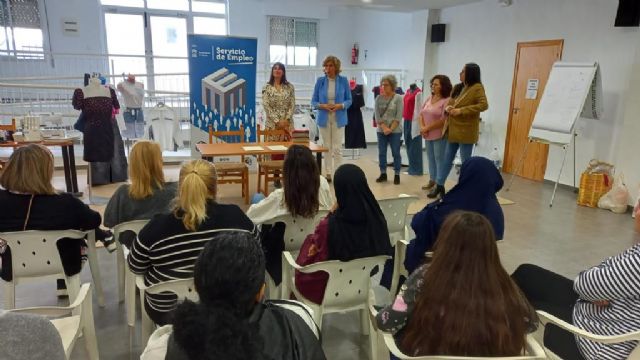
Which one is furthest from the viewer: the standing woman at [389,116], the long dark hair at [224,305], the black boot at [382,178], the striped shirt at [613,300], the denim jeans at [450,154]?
the black boot at [382,178]

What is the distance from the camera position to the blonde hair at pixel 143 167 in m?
2.43

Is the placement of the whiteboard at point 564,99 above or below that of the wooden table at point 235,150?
above

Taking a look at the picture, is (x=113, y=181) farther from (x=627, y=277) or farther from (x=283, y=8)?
(x=283, y=8)

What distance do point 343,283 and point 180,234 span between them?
754 mm

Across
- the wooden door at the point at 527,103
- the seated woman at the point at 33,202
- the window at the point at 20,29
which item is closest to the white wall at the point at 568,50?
the wooden door at the point at 527,103

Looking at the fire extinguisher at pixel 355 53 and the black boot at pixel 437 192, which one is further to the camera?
the fire extinguisher at pixel 355 53

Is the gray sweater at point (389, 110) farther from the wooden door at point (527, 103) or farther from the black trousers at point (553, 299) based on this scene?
the black trousers at point (553, 299)

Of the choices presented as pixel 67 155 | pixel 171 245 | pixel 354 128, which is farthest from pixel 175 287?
pixel 354 128

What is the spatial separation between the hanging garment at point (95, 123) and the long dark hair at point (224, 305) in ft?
13.4

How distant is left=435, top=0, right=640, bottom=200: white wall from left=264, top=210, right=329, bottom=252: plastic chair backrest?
424 centimetres

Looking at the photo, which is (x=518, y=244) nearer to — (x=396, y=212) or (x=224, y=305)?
(x=396, y=212)

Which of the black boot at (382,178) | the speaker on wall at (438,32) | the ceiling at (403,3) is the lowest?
the black boot at (382,178)

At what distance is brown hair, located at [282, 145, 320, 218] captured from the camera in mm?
2396

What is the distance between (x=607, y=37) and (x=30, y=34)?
1002cm
